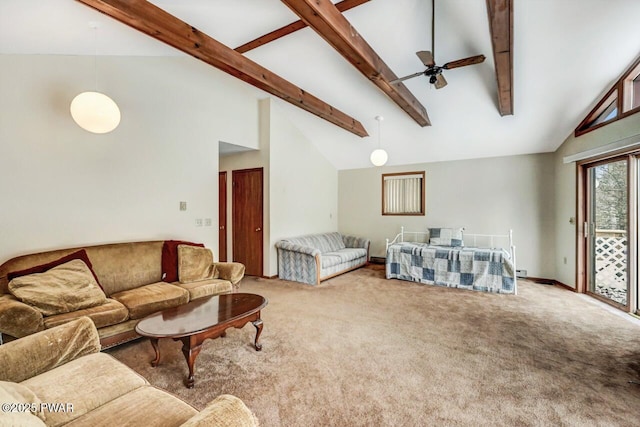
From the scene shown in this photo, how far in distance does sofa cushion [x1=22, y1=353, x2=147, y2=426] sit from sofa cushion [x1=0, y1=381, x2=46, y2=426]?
0.24 ft

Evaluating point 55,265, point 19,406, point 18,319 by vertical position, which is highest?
point 55,265

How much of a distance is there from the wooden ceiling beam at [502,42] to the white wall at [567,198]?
4.28ft

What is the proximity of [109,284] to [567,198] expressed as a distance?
6.47 m

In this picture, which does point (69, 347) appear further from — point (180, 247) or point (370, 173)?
point (370, 173)

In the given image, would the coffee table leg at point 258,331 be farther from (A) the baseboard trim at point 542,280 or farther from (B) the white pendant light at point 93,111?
(A) the baseboard trim at point 542,280

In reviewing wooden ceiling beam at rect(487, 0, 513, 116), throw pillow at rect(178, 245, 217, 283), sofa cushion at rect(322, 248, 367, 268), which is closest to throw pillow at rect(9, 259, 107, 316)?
throw pillow at rect(178, 245, 217, 283)

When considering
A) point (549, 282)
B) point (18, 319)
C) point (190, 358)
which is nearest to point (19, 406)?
point (190, 358)

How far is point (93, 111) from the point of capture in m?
2.74

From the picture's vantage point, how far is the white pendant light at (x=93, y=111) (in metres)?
2.72

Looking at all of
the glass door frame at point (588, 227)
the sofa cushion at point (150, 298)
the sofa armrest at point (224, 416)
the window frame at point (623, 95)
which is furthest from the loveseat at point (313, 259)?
the window frame at point (623, 95)

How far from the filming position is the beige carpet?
6.27 ft

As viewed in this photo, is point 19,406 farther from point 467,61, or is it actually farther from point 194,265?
point 467,61

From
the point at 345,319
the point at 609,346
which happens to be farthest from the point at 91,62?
the point at 609,346

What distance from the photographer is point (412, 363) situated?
2504mm
